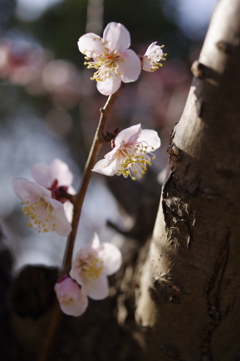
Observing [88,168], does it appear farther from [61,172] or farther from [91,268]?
[91,268]

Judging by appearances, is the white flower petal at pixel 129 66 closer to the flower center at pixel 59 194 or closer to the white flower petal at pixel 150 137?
the white flower petal at pixel 150 137

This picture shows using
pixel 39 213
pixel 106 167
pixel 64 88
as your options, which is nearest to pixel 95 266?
pixel 39 213

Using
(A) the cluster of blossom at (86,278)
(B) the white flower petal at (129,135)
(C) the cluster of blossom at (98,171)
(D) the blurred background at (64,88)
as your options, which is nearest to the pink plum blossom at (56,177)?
(C) the cluster of blossom at (98,171)

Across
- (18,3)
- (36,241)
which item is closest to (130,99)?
(18,3)

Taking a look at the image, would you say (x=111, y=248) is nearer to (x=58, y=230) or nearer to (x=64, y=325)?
(x=58, y=230)

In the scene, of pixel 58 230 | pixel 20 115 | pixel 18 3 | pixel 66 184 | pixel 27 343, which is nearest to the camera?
pixel 58 230

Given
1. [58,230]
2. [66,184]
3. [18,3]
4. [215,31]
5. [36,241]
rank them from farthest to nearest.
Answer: [36,241] → [18,3] → [66,184] → [58,230] → [215,31]

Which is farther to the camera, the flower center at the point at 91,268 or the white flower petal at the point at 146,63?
the flower center at the point at 91,268
